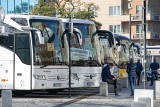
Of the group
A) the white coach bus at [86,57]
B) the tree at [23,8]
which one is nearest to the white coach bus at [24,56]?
the white coach bus at [86,57]

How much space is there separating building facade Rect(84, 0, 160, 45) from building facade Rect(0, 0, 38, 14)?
899 inches

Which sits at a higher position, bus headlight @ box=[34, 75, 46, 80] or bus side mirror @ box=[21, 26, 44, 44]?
bus side mirror @ box=[21, 26, 44, 44]

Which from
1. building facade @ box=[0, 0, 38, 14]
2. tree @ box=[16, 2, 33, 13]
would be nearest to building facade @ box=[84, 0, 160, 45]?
building facade @ box=[0, 0, 38, 14]

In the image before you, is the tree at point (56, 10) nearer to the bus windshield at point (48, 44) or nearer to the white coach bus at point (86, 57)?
the white coach bus at point (86, 57)

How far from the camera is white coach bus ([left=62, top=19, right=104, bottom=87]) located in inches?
1052

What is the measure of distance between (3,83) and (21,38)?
7.07 ft

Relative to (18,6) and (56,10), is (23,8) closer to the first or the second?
(18,6)

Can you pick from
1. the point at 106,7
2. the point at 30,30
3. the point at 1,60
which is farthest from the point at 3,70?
the point at 106,7

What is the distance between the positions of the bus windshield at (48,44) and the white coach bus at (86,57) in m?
1.12

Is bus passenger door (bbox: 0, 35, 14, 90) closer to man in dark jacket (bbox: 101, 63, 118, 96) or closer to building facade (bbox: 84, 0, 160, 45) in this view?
man in dark jacket (bbox: 101, 63, 118, 96)

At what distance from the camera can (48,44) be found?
25172 millimetres

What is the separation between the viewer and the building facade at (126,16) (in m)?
87.5

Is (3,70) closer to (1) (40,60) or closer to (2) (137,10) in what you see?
(1) (40,60)

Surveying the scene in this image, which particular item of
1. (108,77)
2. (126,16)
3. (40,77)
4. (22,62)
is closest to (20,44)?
(22,62)
